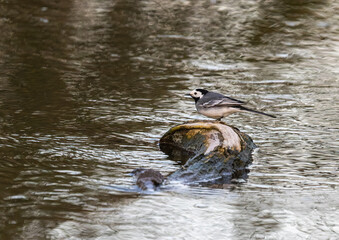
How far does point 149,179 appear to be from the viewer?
7211 millimetres

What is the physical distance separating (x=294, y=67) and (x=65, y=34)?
5.47 meters

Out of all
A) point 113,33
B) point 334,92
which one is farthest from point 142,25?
point 334,92

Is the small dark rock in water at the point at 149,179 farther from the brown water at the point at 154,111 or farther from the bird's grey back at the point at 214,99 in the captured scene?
the bird's grey back at the point at 214,99

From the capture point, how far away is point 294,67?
1337 cm

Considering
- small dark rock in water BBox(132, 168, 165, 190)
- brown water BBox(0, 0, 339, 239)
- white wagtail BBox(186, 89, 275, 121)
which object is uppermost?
white wagtail BBox(186, 89, 275, 121)

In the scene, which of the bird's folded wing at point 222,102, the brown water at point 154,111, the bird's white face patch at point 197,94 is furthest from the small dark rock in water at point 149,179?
the bird's white face patch at point 197,94

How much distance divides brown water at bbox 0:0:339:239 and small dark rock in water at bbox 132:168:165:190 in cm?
14

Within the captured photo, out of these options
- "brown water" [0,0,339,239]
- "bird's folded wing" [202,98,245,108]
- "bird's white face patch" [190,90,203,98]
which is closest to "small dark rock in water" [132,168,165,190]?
"brown water" [0,0,339,239]

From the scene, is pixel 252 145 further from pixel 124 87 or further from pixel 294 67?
pixel 294 67

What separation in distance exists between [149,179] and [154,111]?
3.41 meters

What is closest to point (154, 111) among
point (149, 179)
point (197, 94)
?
point (197, 94)

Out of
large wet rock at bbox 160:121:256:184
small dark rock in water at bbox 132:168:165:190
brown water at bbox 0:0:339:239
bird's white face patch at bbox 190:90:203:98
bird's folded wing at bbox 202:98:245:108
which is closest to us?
brown water at bbox 0:0:339:239

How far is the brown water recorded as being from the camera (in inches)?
255

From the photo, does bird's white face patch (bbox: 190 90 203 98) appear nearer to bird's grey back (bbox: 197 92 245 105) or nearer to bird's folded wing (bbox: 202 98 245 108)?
bird's grey back (bbox: 197 92 245 105)
